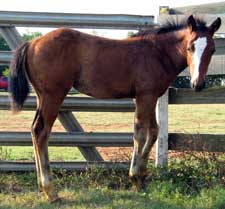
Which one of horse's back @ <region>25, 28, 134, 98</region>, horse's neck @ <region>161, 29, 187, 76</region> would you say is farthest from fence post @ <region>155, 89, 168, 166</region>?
horse's back @ <region>25, 28, 134, 98</region>

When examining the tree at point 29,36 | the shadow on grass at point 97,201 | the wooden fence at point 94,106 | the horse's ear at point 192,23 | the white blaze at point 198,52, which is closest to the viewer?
the shadow on grass at point 97,201

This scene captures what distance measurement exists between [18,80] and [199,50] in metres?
2.06

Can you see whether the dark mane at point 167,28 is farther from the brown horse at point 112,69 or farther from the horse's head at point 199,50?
the horse's head at point 199,50

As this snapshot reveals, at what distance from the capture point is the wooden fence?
605 centimetres

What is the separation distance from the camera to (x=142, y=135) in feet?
18.3

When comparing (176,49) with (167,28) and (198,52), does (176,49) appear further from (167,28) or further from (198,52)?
(198,52)

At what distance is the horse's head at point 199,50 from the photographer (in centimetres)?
507

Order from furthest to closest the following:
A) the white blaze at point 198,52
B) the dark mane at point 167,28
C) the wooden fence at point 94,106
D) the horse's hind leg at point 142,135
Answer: the wooden fence at point 94,106 → the dark mane at point 167,28 → the horse's hind leg at point 142,135 → the white blaze at point 198,52

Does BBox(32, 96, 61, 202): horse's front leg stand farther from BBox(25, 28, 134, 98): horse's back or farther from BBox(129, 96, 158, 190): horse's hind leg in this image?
BBox(129, 96, 158, 190): horse's hind leg

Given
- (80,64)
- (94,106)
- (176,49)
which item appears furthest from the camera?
(94,106)

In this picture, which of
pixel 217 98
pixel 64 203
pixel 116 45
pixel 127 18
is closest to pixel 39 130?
pixel 64 203

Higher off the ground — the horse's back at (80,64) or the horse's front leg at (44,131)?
the horse's back at (80,64)

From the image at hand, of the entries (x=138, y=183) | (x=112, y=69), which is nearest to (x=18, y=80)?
(x=112, y=69)

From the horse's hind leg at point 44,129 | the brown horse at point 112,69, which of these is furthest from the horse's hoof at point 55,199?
the horse's hind leg at point 44,129
